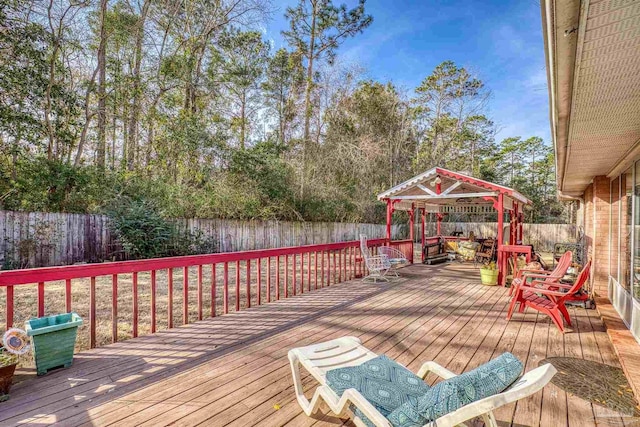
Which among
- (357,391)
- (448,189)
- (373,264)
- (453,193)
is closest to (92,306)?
(357,391)

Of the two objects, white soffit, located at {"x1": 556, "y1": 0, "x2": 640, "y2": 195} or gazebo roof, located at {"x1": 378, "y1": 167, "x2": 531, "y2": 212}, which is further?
gazebo roof, located at {"x1": 378, "y1": 167, "x2": 531, "y2": 212}

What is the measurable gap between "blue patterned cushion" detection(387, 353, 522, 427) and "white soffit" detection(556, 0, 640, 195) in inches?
58.2

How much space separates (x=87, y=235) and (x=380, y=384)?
1013 centimetres

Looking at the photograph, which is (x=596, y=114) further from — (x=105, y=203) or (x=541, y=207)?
(x=541, y=207)

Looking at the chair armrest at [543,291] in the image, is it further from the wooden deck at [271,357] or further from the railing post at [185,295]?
the railing post at [185,295]

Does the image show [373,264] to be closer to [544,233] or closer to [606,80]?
[606,80]

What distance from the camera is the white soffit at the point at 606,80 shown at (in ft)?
4.19

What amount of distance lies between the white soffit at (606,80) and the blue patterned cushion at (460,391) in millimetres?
1478

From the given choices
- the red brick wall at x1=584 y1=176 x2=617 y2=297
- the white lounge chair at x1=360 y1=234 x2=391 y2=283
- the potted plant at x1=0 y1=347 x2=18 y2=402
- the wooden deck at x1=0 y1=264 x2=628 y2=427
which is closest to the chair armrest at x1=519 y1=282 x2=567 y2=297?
the wooden deck at x1=0 y1=264 x2=628 y2=427

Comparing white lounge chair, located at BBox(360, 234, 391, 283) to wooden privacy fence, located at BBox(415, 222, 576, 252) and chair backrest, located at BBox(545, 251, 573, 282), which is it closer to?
chair backrest, located at BBox(545, 251, 573, 282)

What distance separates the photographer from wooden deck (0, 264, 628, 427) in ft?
6.88

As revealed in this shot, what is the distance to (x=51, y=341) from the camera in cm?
267

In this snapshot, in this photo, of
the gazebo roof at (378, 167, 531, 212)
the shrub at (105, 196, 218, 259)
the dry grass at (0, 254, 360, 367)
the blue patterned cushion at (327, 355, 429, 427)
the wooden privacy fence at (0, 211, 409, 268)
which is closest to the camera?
the blue patterned cushion at (327, 355, 429, 427)

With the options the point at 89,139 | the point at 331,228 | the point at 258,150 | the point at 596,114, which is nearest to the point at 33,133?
the point at 89,139
